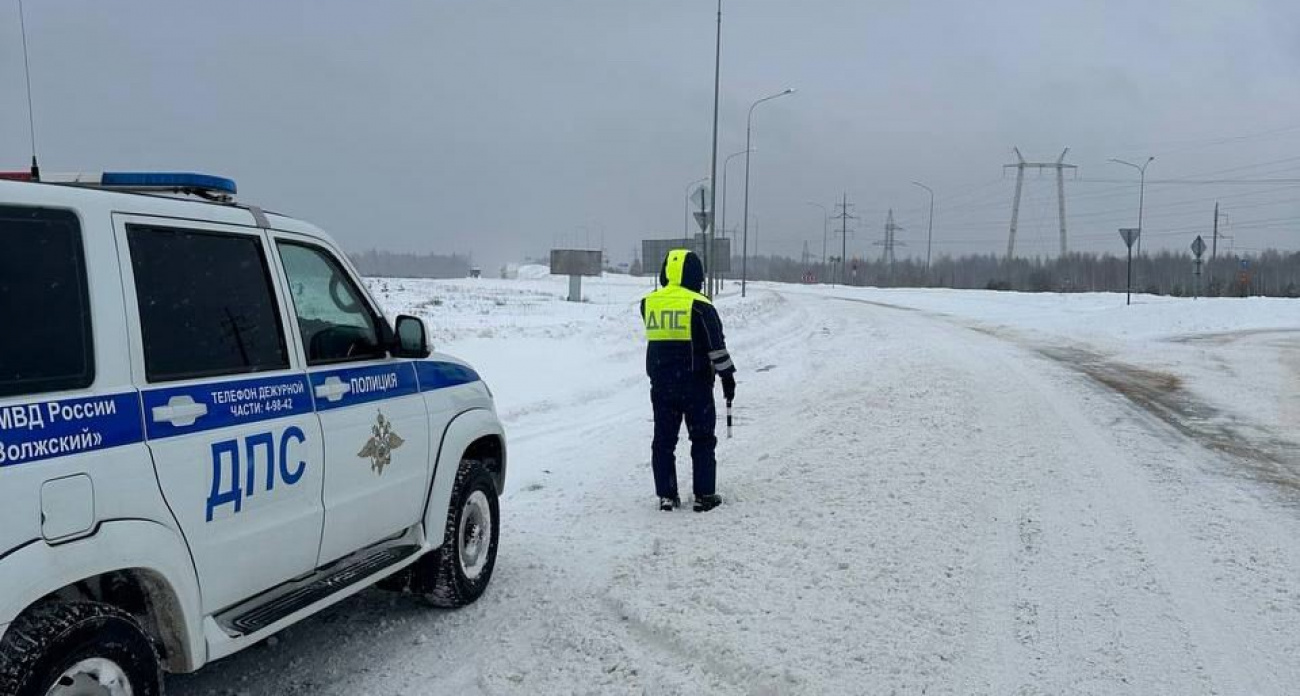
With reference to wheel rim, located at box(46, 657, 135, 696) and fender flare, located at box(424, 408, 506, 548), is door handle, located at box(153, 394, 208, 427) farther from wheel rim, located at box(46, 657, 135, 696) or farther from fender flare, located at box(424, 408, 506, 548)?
fender flare, located at box(424, 408, 506, 548)

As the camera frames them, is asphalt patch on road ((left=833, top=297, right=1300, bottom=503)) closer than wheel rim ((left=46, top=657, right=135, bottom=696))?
No

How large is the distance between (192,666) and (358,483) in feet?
3.66

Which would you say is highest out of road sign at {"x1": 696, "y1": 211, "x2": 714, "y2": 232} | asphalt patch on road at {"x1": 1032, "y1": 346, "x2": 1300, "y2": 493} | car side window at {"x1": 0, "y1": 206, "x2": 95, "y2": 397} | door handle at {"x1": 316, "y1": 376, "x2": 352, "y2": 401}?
road sign at {"x1": 696, "y1": 211, "x2": 714, "y2": 232}

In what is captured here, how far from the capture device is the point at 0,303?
9.07 ft

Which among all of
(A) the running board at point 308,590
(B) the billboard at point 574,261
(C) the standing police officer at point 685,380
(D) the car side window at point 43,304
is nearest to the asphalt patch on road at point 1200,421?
(C) the standing police officer at point 685,380

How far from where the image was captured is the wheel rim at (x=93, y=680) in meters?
2.78

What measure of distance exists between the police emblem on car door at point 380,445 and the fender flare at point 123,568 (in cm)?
110

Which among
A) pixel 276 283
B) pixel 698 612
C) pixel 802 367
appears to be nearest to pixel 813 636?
pixel 698 612

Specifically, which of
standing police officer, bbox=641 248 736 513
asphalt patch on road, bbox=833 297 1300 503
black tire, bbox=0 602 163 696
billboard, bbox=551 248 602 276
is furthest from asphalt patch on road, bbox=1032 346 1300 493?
billboard, bbox=551 248 602 276

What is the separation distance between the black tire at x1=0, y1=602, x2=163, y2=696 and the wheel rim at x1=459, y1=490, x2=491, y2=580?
2239 millimetres

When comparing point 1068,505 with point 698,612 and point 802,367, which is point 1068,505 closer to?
point 698,612

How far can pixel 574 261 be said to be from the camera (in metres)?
51.0

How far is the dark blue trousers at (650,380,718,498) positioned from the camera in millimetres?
7227

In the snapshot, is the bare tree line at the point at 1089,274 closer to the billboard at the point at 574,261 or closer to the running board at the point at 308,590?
the billboard at the point at 574,261
